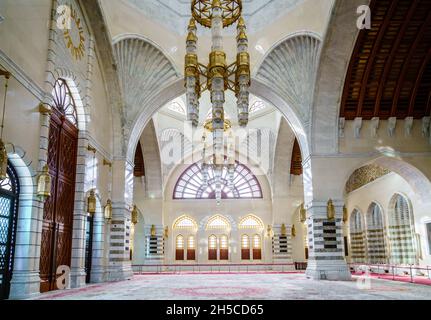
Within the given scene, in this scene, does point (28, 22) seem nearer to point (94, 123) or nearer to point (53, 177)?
point (53, 177)

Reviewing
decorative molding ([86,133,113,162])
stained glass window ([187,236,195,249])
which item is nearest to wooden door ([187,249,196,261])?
stained glass window ([187,236,195,249])

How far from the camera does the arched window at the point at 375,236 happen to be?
24.2 meters

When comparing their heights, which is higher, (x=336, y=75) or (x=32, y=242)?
(x=336, y=75)

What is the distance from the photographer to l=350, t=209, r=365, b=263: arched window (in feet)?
87.5

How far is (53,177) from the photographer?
13.3 metres

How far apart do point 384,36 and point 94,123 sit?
11.6 m

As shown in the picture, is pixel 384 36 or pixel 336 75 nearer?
pixel 384 36

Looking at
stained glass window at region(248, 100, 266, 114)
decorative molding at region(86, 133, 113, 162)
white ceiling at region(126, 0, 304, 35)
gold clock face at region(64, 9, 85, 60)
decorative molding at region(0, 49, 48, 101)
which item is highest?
white ceiling at region(126, 0, 304, 35)

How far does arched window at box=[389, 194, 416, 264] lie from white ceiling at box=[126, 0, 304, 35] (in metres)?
11.5

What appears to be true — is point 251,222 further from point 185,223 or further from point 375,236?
point 375,236

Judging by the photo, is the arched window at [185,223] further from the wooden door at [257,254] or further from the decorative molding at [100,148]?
the decorative molding at [100,148]

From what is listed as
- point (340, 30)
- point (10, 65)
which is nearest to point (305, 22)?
point (340, 30)

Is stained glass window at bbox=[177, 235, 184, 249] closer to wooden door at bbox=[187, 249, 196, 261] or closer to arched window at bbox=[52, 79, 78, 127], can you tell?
wooden door at bbox=[187, 249, 196, 261]

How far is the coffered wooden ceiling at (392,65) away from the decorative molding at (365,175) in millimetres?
5540
